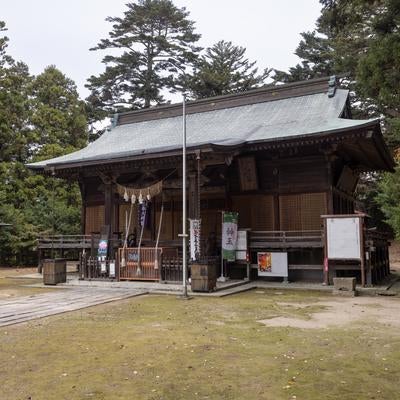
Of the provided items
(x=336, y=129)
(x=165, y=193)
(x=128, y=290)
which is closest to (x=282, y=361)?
(x=128, y=290)

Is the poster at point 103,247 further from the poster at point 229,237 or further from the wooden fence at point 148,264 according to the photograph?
the poster at point 229,237

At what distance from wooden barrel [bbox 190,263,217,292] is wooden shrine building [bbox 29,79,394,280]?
1.96 metres

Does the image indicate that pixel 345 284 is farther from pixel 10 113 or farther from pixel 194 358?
pixel 10 113

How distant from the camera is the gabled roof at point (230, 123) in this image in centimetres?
1396

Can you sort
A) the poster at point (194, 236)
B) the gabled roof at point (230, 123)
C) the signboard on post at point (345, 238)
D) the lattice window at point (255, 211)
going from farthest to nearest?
the lattice window at point (255, 211)
the gabled roof at point (230, 123)
the poster at point (194, 236)
the signboard on post at point (345, 238)

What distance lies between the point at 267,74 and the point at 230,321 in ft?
105

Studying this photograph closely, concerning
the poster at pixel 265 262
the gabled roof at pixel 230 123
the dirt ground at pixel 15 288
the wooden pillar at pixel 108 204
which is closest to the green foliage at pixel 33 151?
the gabled roof at pixel 230 123

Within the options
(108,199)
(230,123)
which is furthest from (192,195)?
(230,123)

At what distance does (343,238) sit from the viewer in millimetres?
12086

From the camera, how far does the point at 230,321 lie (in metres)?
7.62

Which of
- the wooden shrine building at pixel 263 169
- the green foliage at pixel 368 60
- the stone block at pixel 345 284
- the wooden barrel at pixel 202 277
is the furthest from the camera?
the wooden shrine building at pixel 263 169

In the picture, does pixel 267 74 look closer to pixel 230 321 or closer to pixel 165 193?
pixel 165 193

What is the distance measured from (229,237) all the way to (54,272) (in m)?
5.60

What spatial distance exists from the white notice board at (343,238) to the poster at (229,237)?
120 inches
